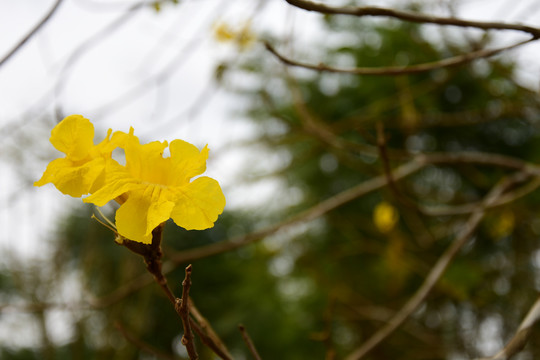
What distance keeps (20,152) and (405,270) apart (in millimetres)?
2164

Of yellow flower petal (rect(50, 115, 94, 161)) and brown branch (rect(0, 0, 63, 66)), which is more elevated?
brown branch (rect(0, 0, 63, 66))

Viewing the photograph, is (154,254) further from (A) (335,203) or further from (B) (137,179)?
(A) (335,203)

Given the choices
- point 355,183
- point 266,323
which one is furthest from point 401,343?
point 355,183

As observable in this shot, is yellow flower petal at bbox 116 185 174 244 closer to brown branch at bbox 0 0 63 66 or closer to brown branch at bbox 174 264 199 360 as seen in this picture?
brown branch at bbox 174 264 199 360

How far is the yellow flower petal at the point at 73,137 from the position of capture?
1.38 feet

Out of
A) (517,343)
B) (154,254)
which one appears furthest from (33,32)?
(517,343)

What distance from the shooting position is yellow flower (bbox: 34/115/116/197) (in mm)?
402

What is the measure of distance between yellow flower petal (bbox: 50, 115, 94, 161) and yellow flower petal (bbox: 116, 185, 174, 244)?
0.07 meters

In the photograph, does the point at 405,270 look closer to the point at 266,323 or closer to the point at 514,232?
the point at 514,232

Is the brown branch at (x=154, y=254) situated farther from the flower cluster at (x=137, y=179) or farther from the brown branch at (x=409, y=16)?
the brown branch at (x=409, y=16)

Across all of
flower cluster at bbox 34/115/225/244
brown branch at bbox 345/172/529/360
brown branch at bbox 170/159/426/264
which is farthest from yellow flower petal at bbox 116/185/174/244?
brown branch at bbox 170/159/426/264

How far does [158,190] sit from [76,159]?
0.08m

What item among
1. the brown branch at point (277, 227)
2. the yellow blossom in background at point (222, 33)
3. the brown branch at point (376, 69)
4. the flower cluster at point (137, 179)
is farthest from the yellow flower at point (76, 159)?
the yellow blossom in background at point (222, 33)

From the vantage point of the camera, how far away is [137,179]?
41 centimetres
